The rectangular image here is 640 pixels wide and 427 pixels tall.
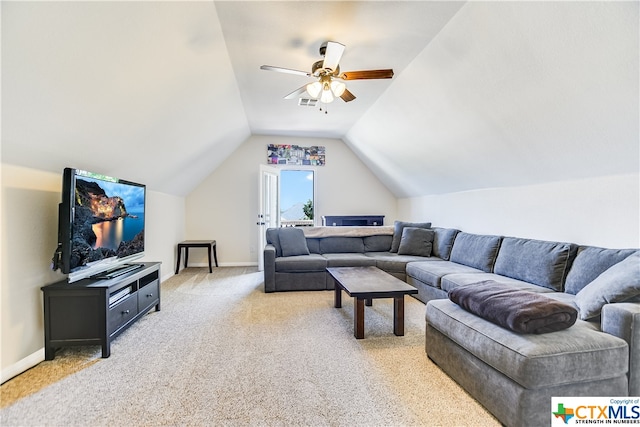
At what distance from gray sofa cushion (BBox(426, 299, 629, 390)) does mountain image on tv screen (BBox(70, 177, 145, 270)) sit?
110 inches

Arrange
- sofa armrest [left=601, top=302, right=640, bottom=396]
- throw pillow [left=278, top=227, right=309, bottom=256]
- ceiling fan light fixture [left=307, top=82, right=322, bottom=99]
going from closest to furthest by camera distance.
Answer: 1. sofa armrest [left=601, top=302, right=640, bottom=396]
2. ceiling fan light fixture [left=307, top=82, right=322, bottom=99]
3. throw pillow [left=278, top=227, right=309, bottom=256]

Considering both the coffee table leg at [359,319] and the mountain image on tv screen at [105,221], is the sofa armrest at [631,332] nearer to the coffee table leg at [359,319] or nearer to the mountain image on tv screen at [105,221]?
the coffee table leg at [359,319]

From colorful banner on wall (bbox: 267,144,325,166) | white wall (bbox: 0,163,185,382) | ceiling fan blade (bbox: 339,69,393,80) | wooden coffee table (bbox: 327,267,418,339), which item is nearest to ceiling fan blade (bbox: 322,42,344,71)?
ceiling fan blade (bbox: 339,69,393,80)

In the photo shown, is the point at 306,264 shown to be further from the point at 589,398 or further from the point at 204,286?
the point at 589,398

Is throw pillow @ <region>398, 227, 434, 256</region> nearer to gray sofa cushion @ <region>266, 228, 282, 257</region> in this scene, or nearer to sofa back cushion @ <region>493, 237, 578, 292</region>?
sofa back cushion @ <region>493, 237, 578, 292</region>

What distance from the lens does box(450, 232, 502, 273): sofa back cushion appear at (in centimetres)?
343

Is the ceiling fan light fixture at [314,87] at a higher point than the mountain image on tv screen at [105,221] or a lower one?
higher

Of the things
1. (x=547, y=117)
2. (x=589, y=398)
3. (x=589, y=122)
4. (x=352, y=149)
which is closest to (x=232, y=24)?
(x=547, y=117)

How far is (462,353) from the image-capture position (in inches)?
72.7

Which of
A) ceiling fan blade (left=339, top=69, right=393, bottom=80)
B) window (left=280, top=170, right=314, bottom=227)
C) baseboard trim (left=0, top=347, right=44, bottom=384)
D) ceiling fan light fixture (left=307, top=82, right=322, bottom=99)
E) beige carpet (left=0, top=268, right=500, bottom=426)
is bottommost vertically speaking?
beige carpet (left=0, top=268, right=500, bottom=426)

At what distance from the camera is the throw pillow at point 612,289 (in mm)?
1766

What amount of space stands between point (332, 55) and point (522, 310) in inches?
86.3

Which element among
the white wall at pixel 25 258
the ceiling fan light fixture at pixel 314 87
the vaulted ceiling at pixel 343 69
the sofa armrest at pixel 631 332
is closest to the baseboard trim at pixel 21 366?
the white wall at pixel 25 258

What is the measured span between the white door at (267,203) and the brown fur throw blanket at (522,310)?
400cm
